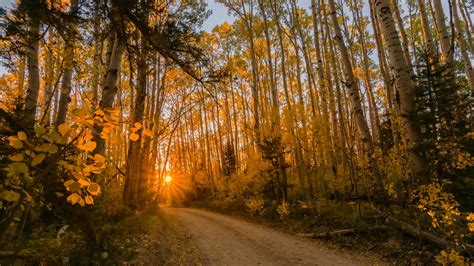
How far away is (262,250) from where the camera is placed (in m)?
6.06

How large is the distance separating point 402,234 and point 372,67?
18137 millimetres

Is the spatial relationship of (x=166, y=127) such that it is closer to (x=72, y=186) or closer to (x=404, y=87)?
(x=404, y=87)

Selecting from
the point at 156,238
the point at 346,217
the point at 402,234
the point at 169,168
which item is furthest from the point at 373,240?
the point at 169,168

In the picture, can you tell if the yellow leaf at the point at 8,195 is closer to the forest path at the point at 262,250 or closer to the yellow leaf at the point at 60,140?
the yellow leaf at the point at 60,140

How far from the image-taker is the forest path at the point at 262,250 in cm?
529

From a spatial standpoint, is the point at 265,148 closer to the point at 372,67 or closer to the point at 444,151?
the point at 444,151

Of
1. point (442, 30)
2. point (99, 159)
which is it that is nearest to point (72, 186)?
point (99, 159)

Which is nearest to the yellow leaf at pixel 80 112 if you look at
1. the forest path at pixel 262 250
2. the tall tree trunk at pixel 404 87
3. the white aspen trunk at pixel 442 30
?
the forest path at pixel 262 250

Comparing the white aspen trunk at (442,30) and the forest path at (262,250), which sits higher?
the white aspen trunk at (442,30)

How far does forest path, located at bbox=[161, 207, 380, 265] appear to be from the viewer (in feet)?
17.4

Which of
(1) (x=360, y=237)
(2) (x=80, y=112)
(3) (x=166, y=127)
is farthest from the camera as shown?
(3) (x=166, y=127)

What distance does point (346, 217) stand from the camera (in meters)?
7.03

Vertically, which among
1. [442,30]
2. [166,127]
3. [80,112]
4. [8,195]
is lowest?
[8,195]

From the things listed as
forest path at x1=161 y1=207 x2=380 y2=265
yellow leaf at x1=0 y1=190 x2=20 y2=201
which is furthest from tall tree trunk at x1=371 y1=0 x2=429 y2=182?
yellow leaf at x1=0 y1=190 x2=20 y2=201
